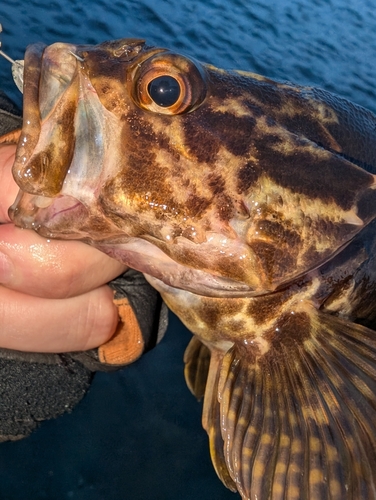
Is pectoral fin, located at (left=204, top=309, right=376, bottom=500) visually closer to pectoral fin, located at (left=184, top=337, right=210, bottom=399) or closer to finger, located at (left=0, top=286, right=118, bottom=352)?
pectoral fin, located at (left=184, top=337, right=210, bottom=399)

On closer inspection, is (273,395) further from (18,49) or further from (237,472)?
(18,49)

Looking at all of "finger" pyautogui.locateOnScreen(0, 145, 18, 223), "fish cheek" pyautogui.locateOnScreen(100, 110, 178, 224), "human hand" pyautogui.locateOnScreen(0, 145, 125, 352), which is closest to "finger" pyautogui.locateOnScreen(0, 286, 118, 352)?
"human hand" pyautogui.locateOnScreen(0, 145, 125, 352)

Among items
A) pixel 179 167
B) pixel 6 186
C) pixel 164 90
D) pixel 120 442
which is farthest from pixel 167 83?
pixel 120 442

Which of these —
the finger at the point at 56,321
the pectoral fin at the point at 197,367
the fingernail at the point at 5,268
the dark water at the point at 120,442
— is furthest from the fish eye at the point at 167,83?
the dark water at the point at 120,442

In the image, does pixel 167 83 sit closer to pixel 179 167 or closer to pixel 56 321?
pixel 179 167

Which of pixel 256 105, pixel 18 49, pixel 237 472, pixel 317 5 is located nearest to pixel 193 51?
pixel 18 49

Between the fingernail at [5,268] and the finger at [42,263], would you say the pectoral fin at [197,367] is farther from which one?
the fingernail at [5,268]
